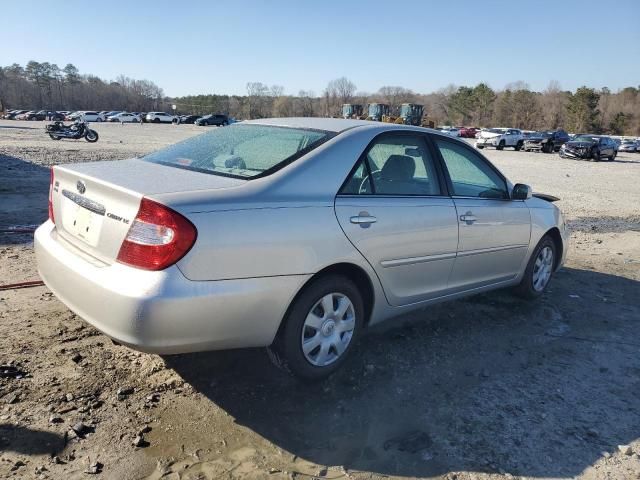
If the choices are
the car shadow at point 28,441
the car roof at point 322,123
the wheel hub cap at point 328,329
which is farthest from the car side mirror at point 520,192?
the car shadow at point 28,441

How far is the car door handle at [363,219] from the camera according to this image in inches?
129

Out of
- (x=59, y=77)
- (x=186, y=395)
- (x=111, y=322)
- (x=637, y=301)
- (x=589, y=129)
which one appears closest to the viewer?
(x=111, y=322)

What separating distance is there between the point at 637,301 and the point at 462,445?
372 centimetres

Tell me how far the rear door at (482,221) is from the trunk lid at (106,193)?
1.97m

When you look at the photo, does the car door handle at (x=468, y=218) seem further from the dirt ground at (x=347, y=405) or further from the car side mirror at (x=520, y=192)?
the dirt ground at (x=347, y=405)

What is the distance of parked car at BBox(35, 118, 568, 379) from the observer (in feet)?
8.52

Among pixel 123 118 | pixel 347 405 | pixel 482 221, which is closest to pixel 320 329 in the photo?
pixel 347 405

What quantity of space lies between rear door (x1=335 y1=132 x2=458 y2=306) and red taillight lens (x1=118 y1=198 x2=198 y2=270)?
3.28 ft

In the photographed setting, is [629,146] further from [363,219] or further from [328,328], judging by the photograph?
[328,328]

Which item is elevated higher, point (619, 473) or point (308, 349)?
point (308, 349)

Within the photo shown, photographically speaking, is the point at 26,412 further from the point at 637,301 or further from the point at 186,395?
the point at 637,301

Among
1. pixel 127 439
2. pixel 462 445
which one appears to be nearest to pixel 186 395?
pixel 127 439

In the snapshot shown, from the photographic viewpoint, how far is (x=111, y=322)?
2.62 meters

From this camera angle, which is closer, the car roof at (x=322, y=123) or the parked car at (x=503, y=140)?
the car roof at (x=322, y=123)
